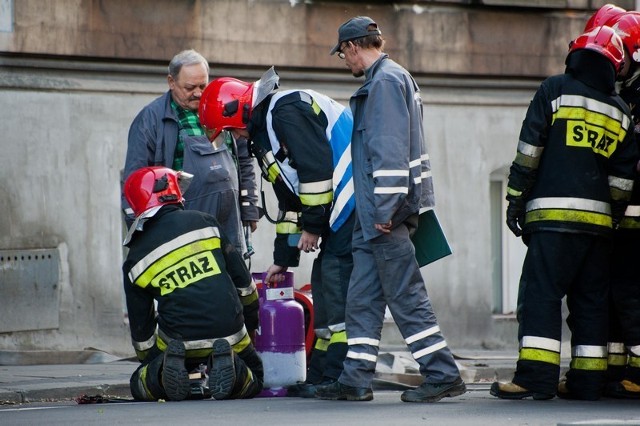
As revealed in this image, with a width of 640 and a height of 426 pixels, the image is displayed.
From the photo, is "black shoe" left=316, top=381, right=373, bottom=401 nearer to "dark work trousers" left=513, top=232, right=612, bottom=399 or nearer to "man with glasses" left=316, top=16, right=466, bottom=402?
"man with glasses" left=316, top=16, right=466, bottom=402

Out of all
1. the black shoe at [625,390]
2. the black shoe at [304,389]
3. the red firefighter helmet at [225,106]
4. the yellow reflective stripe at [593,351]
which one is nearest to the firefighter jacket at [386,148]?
the red firefighter helmet at [225,106]

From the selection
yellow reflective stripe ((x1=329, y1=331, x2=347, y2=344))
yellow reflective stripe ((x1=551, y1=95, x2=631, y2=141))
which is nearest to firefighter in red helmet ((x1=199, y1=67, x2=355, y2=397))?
yellow reflective stripe ((x1=329, y1=331, x2=347, y2=344))

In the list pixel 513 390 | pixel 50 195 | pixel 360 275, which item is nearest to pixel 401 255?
pixel 360 275

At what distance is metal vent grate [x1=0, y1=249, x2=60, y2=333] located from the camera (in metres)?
13.7

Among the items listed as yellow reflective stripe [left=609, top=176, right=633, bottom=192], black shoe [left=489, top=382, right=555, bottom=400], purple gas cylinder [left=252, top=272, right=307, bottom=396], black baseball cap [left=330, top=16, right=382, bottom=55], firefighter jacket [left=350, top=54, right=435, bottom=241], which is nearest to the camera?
firefighter jacket [left=350, top=54, right=435, bottom=241]

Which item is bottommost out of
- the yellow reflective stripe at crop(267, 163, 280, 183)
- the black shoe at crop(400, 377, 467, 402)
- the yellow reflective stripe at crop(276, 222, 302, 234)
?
the black shoe at crop(400, 377, 467, 402)

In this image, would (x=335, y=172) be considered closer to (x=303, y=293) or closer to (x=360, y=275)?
(x=360, y=275)

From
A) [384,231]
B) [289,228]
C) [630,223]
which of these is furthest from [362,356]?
[630,223]

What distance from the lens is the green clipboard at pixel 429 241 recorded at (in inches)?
373

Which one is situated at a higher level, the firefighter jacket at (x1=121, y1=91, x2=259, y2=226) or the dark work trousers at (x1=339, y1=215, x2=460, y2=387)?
the firefighter jacket at (x1=121, y1=91, x2=259, y2=226)

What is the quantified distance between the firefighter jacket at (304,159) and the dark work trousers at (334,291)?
0.09m

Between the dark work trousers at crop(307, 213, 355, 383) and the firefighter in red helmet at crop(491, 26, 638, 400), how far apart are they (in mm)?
959

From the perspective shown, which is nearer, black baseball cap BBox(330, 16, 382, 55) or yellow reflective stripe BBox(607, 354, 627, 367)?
black baseball cap BBox(330, 16, 382, 55)

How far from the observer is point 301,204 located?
941cm
